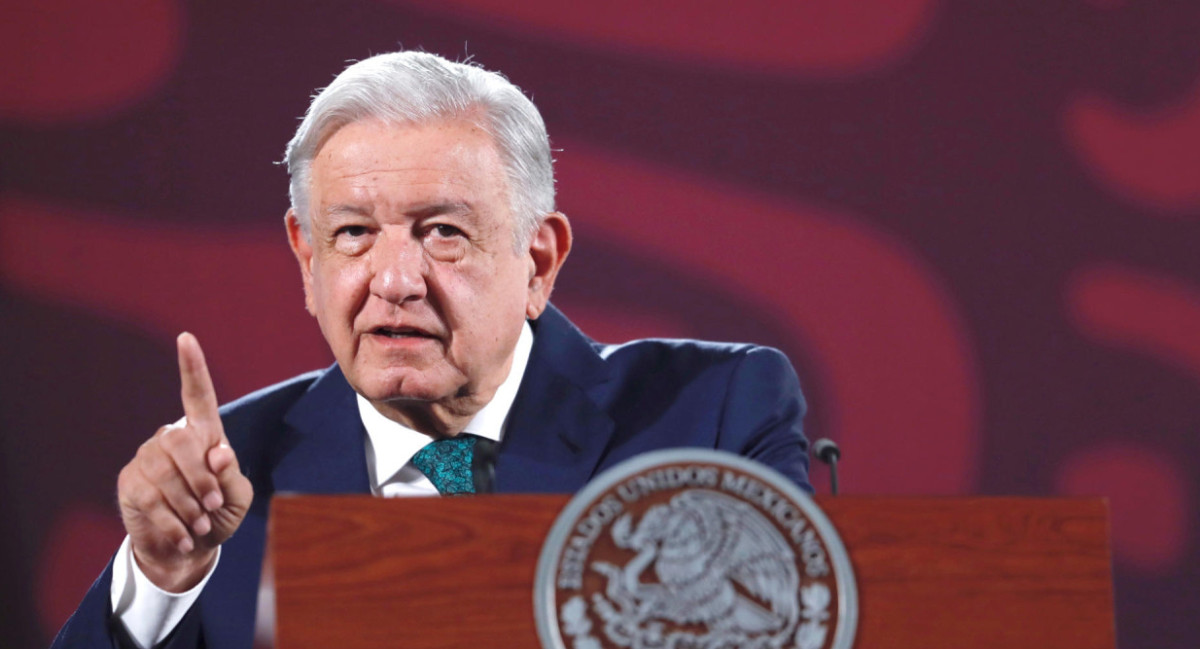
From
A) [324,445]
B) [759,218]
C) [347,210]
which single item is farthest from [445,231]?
[759,218]

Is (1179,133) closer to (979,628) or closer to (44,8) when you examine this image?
(979,628)

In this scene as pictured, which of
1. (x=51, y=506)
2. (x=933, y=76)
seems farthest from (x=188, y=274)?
(x=933, y=76)

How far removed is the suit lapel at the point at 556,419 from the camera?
5.64ft

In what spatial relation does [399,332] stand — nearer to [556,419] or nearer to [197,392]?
[556,419]

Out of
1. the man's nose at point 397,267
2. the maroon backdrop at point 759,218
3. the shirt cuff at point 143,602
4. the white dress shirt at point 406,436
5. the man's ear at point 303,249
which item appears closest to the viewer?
the shirt cuff at point 143,602

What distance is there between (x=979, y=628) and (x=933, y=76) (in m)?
2.13

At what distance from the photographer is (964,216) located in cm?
285

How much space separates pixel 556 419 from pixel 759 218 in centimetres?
113

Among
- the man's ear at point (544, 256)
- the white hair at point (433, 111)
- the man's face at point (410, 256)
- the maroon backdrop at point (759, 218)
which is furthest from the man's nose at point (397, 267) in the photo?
the maroon backdrop at point (759, 218)

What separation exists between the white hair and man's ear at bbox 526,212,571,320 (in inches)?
1.6

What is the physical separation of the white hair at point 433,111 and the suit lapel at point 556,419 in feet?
0.62

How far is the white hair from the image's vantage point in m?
1.80

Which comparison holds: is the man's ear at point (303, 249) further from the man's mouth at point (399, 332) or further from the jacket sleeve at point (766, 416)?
the jacket sleeve at point (766, 416)

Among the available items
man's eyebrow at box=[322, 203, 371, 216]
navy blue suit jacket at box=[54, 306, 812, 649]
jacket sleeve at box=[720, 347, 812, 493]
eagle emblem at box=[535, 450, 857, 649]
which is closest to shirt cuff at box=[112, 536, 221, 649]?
navy blue suit jacket at box=[54, 306, 812, 649]
